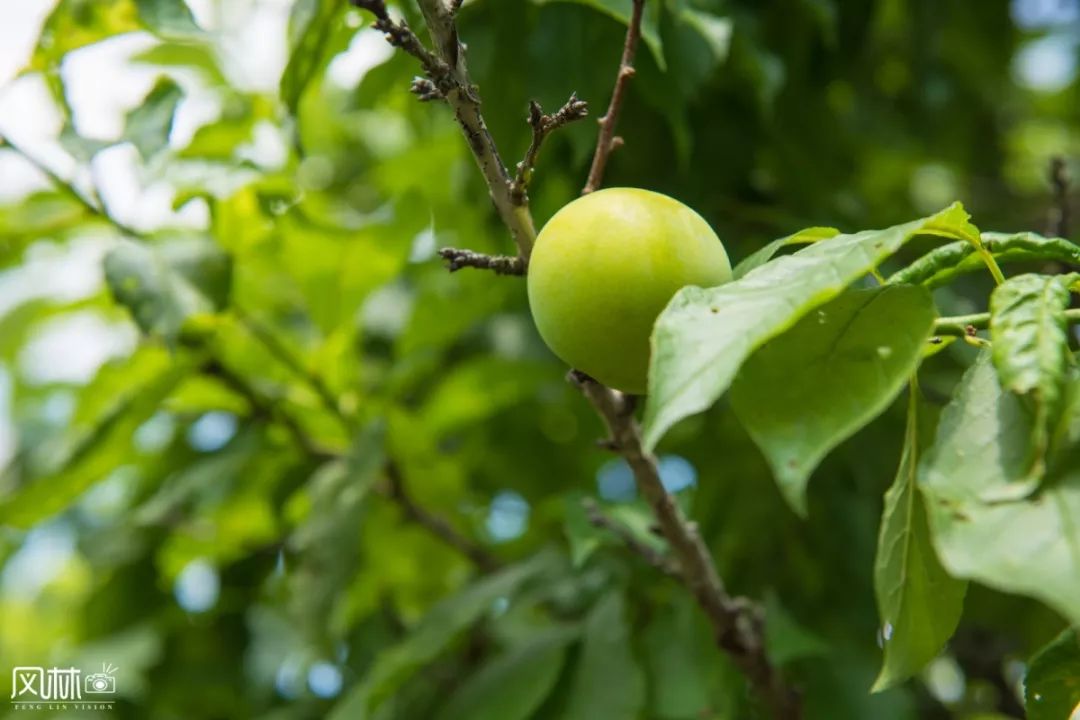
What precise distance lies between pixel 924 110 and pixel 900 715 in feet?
4.03

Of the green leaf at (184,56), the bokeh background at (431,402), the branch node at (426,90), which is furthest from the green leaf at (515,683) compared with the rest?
the green leaf at (184,56)

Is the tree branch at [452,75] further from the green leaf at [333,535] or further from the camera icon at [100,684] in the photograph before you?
the camera icon at [100,684]

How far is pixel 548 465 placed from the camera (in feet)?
6.50

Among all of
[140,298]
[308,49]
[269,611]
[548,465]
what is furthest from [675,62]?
[269,611]

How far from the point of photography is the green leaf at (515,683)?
4.61 feet

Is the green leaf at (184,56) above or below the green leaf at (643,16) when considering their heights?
below

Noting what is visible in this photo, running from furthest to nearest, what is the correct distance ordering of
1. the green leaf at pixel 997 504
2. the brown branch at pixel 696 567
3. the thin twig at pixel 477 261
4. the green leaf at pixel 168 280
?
the green leaf at pixel 168 280, the brown branch at pixel 696 567, the thin twig at pixel 477 261, the green leaf at pixel 997 504

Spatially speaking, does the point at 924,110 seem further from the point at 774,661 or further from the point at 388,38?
the point at 388,38

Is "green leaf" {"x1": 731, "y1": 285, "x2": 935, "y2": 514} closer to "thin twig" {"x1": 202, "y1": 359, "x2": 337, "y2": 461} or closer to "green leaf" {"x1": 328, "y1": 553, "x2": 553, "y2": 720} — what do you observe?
"green leaf" {"x1": 328, "y1": 553, "x2": 553, "y2": 720}

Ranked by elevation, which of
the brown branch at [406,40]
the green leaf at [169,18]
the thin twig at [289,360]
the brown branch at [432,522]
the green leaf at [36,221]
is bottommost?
the brown branch at [432,522]

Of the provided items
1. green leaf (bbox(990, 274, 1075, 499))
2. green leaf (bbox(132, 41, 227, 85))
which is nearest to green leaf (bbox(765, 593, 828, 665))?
green leaf (bbox(990, 274, 1075, 499))

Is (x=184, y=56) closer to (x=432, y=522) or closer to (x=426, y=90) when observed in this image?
(x=432, y=522)

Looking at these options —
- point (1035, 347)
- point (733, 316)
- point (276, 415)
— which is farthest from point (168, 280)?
point (1035, 347)

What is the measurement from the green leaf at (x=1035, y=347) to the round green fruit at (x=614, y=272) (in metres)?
0.23
